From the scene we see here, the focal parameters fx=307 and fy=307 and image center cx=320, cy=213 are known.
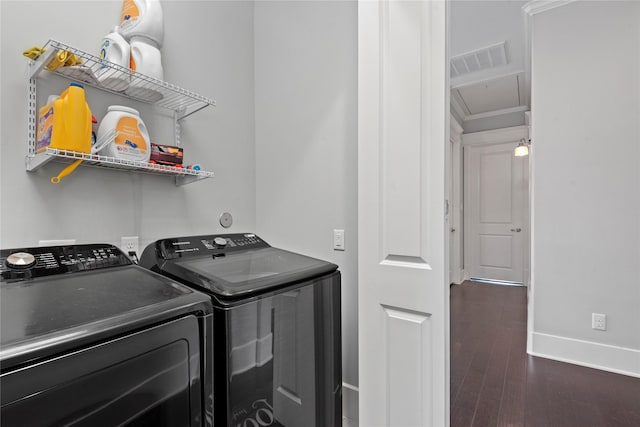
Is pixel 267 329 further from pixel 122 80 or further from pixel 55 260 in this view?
pixel 122 80

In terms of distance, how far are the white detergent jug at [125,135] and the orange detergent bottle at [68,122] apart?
0.13 metres

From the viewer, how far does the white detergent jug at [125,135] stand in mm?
1222

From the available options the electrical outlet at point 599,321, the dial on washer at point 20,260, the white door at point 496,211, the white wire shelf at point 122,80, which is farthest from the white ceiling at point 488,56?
the dial on washer at point 20,260

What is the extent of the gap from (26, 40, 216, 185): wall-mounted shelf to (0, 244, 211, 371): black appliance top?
1.07 feet

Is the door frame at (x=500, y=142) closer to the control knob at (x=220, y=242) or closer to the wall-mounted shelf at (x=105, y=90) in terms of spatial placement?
the control knob at (x=220, y=242)

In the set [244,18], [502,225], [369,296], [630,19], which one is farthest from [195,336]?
[502,225]

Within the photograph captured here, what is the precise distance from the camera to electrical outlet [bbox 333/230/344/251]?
5.63ft

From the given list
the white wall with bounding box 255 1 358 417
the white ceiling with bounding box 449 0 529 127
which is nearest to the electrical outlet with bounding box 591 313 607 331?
the white wall with bounding box 255 1 358 417

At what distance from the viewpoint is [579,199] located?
2477 millimetres

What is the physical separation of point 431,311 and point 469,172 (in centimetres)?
486

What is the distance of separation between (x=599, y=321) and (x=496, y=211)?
3079 millimetres

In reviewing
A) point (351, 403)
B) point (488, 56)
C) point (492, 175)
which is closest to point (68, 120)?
point (351, 403)

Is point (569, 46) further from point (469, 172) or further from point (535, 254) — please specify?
point (469, 172)

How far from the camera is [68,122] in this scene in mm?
1050
